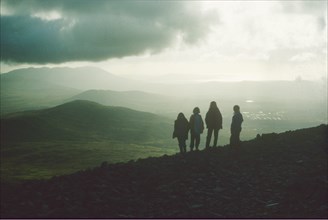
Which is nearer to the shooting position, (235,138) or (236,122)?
(236,122)

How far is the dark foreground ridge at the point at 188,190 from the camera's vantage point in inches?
496

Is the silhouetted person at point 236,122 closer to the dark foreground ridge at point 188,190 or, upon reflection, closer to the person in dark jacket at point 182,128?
the dark foreground ridge at point 188,190

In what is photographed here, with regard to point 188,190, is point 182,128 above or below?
above

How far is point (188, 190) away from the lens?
1544cm

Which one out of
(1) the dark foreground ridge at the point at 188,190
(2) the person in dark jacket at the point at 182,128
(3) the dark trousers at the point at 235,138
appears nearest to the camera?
(1) the dark foreground ridge at the point at 188,190

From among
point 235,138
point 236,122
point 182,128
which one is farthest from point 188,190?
point 182,128

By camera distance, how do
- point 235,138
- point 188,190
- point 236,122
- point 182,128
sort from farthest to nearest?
1. point 182,128
2. point 235,138
3. point 236,122
4. point 188,190

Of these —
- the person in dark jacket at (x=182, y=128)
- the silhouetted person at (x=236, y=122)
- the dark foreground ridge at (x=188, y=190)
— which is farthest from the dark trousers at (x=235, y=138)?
the person in dark jacket at (x=182, y=128)

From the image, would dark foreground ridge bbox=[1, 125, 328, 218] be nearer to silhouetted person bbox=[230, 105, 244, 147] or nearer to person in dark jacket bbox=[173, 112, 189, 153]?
silhouetted person bbox=[230, 105, 244, 147]

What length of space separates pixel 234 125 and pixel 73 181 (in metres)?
11.8

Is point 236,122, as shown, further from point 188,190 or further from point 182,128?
point 188,190

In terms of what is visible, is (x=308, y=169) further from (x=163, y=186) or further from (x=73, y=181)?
(x=73, y=181)

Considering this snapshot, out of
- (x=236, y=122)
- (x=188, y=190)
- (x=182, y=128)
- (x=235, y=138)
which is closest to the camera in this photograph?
(x=188, y=190)

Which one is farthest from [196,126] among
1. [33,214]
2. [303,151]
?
[33,214]
